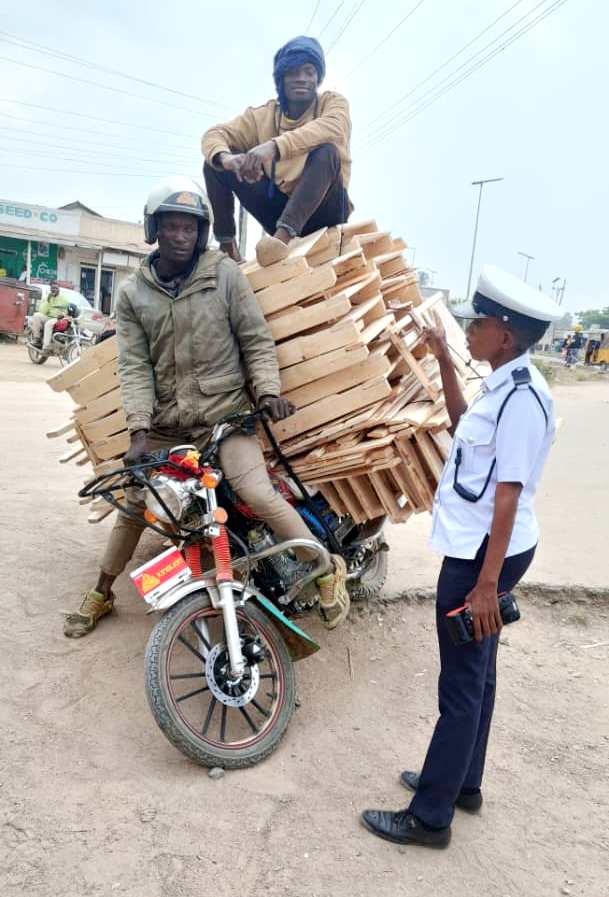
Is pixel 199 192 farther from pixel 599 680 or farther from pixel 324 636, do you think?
pixel 599 680

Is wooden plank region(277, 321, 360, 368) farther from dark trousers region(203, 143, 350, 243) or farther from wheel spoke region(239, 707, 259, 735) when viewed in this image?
wheel spoke region(239, 707, 259, 735)

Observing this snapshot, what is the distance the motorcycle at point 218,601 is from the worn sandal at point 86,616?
2.04ft

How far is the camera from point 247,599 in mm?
3158

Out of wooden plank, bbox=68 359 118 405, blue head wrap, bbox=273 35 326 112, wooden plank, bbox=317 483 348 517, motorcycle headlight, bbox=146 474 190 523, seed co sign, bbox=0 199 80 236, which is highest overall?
seed co sign, bbox=0 199 80 236

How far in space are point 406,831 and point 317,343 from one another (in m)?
2.15

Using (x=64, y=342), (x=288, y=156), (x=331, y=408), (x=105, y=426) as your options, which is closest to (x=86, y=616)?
(x=105, y=426)

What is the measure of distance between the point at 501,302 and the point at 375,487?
1.45 metres

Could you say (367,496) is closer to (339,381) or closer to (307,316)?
(339,381)

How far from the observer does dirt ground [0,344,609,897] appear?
240 centimetres

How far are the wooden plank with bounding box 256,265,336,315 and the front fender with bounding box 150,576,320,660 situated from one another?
1398 mm

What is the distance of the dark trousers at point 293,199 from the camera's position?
3963 millimetres

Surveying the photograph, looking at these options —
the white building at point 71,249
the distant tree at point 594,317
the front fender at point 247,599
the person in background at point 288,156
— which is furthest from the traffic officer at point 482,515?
the distant tree at point 594,317

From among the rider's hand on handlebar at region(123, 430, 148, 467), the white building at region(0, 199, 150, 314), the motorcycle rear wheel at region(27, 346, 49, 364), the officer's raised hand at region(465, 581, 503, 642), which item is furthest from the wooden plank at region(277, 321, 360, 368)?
the white building at region(0, 199, 150, 314)

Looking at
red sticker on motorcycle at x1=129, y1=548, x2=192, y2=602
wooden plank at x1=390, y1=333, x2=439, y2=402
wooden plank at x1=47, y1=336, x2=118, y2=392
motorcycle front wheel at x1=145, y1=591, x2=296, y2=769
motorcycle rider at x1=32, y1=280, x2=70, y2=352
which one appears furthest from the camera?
motorcycle rider at x1=32, y1=280, x2=70, y2=352
